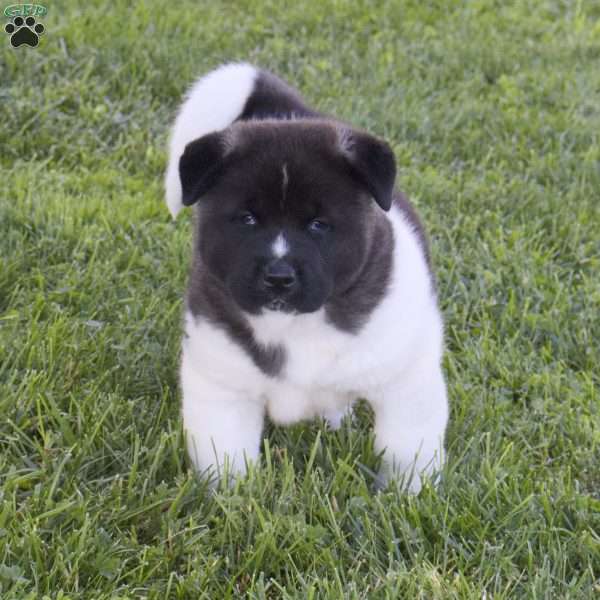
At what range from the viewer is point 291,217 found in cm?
324

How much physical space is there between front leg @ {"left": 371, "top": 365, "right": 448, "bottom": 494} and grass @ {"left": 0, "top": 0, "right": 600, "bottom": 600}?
0.12 metres

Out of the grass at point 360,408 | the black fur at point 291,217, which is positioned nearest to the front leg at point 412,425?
the grass at point 360,408

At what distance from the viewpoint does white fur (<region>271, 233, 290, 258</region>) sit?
10.4ft

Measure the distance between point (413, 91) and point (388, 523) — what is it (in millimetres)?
4496

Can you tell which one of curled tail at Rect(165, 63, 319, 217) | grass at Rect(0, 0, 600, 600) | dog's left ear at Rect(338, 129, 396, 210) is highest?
dog's left ear at Rect(338, 129, 396, 210)

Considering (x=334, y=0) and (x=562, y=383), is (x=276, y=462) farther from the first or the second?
(x=334, y=0)

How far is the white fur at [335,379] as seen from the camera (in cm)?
354

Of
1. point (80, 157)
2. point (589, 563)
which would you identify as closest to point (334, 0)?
point (80, 157)

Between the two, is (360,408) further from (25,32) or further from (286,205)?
(25,32)

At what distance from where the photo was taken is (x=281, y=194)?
10.6ft

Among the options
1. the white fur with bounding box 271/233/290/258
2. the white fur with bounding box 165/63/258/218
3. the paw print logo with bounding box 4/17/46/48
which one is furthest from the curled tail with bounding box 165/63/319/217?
the paw print logo with bounding box 4/17/46/48

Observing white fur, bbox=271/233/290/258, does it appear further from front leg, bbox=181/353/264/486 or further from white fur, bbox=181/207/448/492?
front leg, bbox=181/353/264/486

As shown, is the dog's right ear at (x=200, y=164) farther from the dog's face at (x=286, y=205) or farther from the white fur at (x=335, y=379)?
the white fur at (x=335, y=379)

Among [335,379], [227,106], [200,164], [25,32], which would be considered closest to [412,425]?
[335,379]
